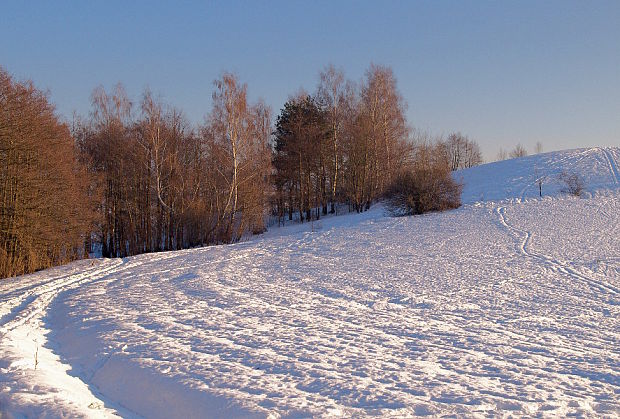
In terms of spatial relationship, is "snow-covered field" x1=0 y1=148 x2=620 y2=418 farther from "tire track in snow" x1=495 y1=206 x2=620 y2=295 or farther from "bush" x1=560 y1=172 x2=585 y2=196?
"bush" x1=560 y1=172 x2=585 y2=196

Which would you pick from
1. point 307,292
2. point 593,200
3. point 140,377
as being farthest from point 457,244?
point 140,377

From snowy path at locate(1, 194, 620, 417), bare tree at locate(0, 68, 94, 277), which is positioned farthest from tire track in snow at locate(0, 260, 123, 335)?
bare tree at locate(0, 68, 94, 277)

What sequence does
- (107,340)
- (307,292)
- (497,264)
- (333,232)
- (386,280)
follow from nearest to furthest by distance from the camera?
(107,340) → (307,292) → (386,280) → (497,264) → (333,232)

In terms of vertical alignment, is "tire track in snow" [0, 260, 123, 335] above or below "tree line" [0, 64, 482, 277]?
below

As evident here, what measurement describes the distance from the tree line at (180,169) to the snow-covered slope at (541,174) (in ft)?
11.7

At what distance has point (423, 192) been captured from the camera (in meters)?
27.0

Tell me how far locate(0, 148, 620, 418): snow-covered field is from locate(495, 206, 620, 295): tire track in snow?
0.25 feet

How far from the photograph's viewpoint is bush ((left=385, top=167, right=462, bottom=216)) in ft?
88.7

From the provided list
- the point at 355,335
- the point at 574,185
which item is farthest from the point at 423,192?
the point at 355,335

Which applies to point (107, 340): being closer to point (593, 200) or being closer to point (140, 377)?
point (140, 377)

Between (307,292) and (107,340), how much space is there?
5084 millimetres

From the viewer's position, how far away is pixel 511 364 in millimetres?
6246

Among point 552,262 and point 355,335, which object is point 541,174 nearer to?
point 552,262

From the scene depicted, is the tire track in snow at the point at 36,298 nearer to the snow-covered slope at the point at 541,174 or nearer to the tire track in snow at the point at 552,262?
the tire track in snow at the point at 552,262
